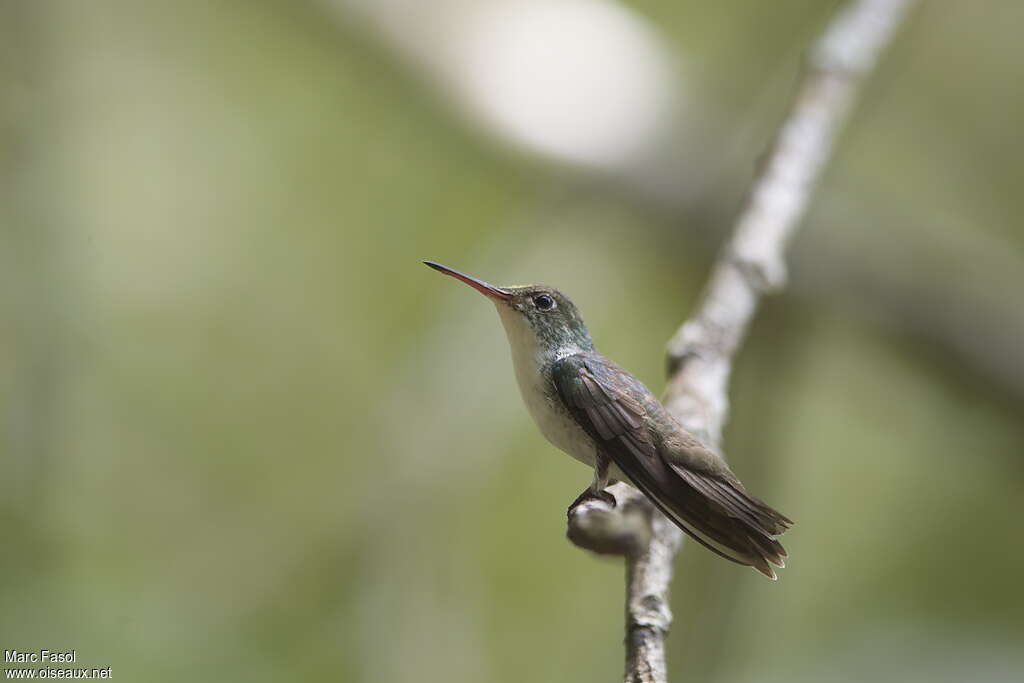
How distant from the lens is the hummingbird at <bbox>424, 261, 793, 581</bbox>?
2.25m

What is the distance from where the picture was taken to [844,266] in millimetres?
4852

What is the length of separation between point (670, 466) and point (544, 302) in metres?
0.80

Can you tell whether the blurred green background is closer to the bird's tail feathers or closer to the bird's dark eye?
the bird's dark eye

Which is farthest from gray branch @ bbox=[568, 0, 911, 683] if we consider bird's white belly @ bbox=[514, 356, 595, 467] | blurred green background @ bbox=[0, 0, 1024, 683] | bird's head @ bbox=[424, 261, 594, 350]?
blurred green background @ bbox=[0, 0, 1024, 683]

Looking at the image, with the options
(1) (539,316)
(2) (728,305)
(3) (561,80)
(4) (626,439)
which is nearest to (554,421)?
(4) (626,439)

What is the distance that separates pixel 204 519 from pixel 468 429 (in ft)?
5.65

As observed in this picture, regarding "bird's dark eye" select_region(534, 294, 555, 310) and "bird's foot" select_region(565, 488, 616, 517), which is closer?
"bird's foot" select_region(565, 488, 616, 517)

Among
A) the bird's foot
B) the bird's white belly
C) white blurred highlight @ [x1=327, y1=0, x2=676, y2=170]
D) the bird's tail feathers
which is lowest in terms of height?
the bird's foot

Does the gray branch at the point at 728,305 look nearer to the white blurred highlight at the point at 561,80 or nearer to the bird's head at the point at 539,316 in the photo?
the bird's head at the point at 539,316

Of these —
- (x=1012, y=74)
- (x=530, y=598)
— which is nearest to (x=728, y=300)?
(x=530, y=598)

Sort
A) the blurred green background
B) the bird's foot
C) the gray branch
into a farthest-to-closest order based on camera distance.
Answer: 1. the blurred green background
2. the bird's foot
3. the gray branch

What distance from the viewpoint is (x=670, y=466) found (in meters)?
2.38

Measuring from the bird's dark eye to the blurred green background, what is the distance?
1623 mm

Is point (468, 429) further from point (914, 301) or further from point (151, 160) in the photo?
point (151, 160)
